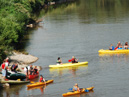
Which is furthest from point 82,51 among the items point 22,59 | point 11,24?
point 11,24

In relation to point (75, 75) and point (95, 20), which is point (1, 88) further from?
point (95, 20)

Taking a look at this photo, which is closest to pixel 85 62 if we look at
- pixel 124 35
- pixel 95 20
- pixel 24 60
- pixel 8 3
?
pixel 24 60

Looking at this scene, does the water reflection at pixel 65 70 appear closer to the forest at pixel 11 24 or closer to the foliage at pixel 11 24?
the forest at pixel 11 24

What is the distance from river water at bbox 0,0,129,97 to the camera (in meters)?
46.8

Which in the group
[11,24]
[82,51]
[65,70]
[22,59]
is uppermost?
[11,24]

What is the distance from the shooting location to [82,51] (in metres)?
68.4

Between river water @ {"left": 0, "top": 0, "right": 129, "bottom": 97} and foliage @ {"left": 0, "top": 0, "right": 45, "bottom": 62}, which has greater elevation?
foliage @ {"left": 0, "top": 0, "right": 45, "bottom": 62}

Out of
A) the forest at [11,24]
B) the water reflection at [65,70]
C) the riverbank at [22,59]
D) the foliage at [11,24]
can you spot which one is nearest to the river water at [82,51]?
the water reflection at [65,70]

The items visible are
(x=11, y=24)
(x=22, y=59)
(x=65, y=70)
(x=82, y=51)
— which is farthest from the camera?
(x=11, y=24)

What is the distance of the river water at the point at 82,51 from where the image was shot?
46759 mm

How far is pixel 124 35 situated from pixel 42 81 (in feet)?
131

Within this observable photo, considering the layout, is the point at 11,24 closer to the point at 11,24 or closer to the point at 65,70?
the point at 11,24

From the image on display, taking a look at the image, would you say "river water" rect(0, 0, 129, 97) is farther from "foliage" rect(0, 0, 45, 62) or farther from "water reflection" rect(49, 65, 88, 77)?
"foliage" rect(0, 0, 45, 62)

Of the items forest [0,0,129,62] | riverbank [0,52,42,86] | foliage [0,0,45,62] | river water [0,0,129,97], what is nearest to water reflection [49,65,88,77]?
river water [0,0,129,97]
